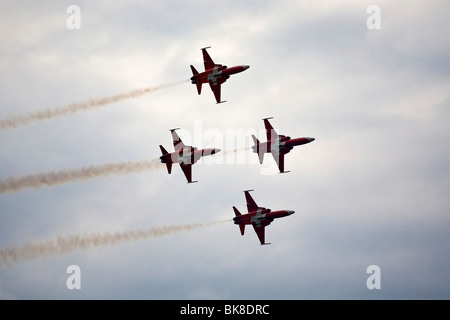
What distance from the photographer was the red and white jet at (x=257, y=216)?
539 feet

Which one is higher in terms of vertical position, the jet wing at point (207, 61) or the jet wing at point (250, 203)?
the jet wing at point (207, 61)

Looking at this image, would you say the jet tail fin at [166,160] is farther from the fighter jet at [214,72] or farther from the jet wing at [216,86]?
the jet wing at [216,86]

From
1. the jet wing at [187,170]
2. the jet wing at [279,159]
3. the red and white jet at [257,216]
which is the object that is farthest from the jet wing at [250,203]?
the jet wing at [187,170]

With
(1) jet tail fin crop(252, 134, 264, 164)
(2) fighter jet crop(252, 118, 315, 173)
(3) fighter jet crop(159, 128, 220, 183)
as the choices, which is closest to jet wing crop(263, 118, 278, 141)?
(2) fighter jet crop(252, 118, 315, 173)

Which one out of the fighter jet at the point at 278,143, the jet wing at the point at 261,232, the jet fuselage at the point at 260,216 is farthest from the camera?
the jet wing at the point at 261,232

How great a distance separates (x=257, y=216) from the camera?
16612 centimetres

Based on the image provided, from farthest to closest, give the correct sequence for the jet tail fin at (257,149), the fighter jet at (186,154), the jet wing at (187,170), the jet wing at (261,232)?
the jet wing at (261,232) → the jet tail fin at (257,149) → the jet wing at (187,170) → the fighter jet at (186,154)

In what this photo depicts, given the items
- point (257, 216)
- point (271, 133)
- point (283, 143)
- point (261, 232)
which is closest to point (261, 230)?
point (261, 232)

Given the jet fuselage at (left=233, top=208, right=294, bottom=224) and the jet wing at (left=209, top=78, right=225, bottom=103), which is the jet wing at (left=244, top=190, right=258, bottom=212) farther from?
the jet wing at (left=209, top=78, right=225, bottom=103)
